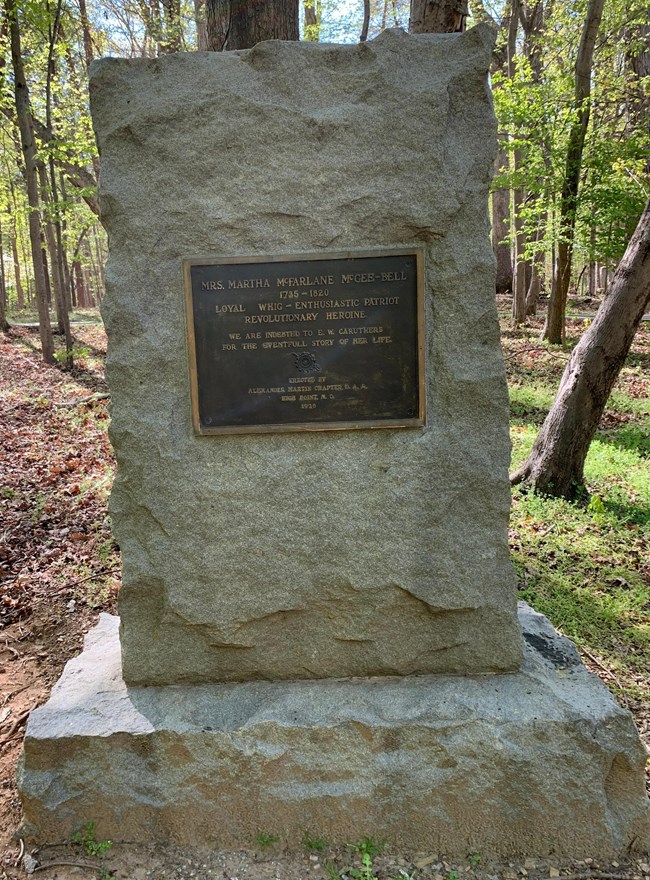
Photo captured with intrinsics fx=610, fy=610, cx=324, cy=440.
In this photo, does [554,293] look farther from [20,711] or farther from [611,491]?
[20,711]

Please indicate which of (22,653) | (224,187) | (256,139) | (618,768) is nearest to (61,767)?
(22,653)

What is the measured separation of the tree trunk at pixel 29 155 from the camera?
10.0 meters

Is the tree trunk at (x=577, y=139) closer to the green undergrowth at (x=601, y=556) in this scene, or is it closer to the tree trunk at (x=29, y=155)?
the green undergrowth at (x=601, y=556)

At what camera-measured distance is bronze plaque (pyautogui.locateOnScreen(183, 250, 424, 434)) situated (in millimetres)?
2627

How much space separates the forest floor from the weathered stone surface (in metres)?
0.76

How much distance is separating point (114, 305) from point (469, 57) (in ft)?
5.89

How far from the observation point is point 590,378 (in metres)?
5.62

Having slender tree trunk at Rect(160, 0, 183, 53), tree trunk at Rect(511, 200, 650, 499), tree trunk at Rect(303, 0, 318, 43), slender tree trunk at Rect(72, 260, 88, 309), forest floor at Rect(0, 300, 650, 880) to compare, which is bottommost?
forest floor at Rect(0, 300, 650, 880)

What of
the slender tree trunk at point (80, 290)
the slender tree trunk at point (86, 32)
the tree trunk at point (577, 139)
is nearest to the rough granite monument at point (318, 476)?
the tree trunk at point (577, 139)

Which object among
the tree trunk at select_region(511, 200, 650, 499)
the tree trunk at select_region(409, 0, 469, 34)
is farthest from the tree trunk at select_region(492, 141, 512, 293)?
the tree trunk at select_region(511, 200, 650, 499)

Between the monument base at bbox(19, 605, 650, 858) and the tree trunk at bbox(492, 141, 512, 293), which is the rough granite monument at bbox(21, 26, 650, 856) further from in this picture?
the tree trunk at bbox(492, 141, 512, 293)

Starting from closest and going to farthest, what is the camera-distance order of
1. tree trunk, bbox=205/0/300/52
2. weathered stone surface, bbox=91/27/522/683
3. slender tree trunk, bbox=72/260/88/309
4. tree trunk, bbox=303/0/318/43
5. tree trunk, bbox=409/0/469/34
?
weathered stone surface, bbox=91/27/522/683 → tree trunk, bbox=205/0/300/52 → tree trunk, bbox=409/0/469/34 → tree trunk, bbox=303/0/318/43 → slender tree trunk, bbox=72/260/88/309

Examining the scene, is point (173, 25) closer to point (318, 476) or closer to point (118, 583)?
point (118, 583)

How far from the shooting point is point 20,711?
11.4ft
